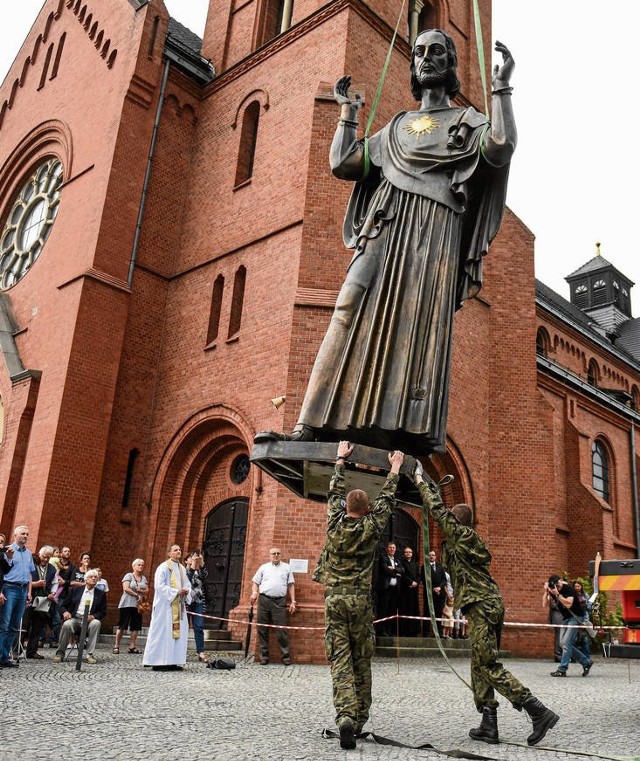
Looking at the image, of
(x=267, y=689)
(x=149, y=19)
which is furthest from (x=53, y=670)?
(x=149, y=19)

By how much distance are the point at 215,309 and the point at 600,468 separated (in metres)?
15.3

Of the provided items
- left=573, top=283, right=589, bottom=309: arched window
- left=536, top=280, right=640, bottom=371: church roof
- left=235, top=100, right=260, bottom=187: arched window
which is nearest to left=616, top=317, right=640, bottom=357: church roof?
left=536, top=280, right=640, bottom=371: church roof

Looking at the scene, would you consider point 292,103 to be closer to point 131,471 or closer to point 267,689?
point 131,471

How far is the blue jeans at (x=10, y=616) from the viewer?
888 cm

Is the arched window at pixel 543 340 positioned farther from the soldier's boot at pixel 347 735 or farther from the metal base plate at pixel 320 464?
the soldier's boot at pixel 347 735

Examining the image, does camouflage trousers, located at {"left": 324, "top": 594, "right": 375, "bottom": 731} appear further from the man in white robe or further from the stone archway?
the stone archway

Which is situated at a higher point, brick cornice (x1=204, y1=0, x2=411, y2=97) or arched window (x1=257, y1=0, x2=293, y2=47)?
arched window (x1=257, y1=0, x2=293, y2=47)

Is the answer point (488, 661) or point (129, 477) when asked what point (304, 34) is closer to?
point (129, 477)

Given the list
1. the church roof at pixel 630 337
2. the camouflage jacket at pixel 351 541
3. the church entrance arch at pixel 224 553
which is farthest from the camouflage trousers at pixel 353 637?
the church roof at pixel 630 337

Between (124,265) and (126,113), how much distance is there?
377cm

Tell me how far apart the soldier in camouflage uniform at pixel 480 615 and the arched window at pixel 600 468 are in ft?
66.9

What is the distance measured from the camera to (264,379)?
14477mm

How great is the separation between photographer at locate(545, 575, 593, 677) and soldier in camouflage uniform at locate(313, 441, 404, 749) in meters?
7.39

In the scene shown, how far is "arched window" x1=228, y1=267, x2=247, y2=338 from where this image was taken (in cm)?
1602
